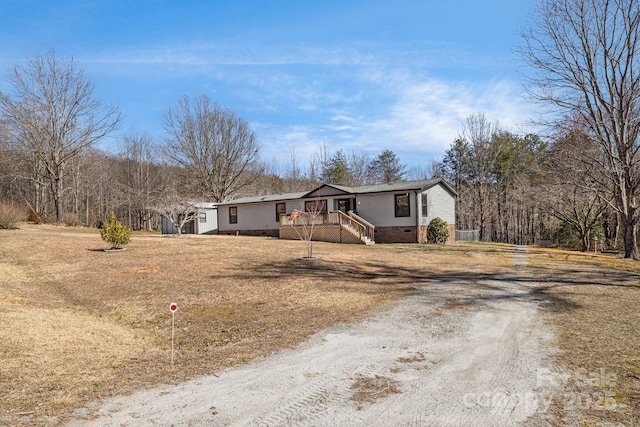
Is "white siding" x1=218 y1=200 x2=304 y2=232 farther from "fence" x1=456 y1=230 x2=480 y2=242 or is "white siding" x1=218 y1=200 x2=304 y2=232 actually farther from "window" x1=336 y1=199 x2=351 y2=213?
"fence" x1=456 y1=230 x2=480 y2=242

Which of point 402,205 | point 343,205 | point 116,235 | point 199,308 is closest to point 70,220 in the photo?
point 116,235

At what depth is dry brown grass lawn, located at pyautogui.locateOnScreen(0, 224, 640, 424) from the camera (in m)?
4.64

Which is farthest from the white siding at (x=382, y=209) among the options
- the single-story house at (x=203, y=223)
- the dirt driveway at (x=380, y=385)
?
the dirt driveway at (x=380, y=385)

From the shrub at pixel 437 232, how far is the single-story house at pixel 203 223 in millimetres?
18297

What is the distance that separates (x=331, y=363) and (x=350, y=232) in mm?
18646

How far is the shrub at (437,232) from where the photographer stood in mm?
24188

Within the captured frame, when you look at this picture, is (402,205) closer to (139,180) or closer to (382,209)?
(382,209)

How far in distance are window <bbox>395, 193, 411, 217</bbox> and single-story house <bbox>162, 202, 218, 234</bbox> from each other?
16.4 metres

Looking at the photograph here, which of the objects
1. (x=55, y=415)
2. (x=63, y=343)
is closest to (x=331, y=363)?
(x=55, y=415)

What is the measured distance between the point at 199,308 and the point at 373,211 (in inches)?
722

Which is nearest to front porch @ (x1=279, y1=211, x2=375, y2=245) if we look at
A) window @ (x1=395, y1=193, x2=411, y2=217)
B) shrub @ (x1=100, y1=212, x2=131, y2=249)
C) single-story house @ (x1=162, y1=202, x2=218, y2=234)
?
window @ (x1=395, y1=193, x2=411, y2=217)

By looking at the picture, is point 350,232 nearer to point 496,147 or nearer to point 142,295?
point 142,295

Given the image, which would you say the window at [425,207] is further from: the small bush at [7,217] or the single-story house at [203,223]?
the small bush at [7,217]

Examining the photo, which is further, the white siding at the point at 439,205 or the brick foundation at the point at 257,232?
the brick foundation at the point at 257,232
